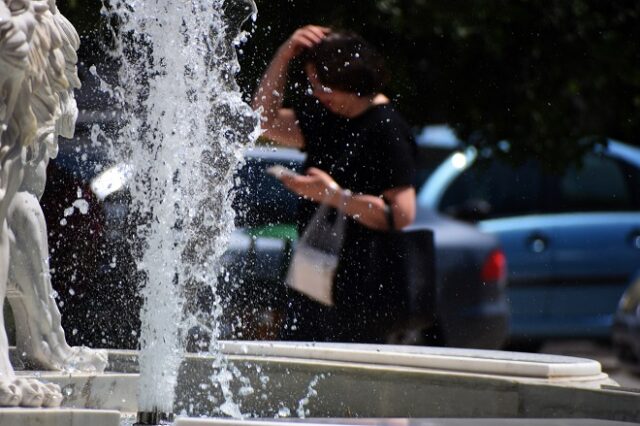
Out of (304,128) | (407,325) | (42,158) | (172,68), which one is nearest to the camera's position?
(42,158)

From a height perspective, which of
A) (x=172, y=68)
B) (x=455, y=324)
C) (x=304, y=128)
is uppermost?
(x=172, y=68)

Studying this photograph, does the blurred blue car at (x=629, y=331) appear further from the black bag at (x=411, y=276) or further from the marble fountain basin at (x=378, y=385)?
the marble fountain basin at (x=378, y=385)

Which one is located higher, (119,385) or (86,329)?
(119,385)

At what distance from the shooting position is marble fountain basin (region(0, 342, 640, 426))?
14.0 feet

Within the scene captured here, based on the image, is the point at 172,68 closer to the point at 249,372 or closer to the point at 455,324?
the point at 249,372

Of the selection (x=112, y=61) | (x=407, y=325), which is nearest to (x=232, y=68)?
(x=112, y=61)

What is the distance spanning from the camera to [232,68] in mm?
5898

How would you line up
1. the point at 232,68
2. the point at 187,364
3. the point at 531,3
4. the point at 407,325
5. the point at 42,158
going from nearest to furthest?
the point at 42,158 < the point at 187,364 < the point at 232,68 < the point at 407,325 < the point at 531,3

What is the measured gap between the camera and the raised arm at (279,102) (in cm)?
633

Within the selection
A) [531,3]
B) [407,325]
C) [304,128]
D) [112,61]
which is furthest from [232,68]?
[531,3]

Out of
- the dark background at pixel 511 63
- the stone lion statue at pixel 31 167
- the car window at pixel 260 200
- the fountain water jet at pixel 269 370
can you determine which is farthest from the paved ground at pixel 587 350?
the stone lion statue at pixel 31 167

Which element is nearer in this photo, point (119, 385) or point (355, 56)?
point (119, 385)

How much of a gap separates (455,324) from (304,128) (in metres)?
3.44

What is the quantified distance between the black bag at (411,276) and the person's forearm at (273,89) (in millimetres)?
629
